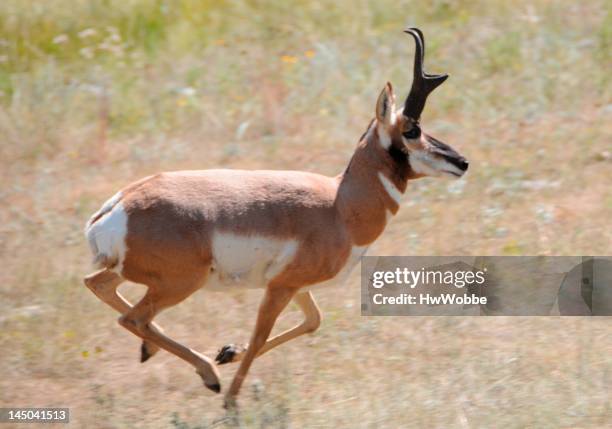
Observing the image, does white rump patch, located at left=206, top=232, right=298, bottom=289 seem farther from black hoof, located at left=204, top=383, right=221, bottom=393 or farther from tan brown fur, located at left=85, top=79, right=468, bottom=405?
black hoof, located at left=204, top=383, right=221, bottom=393

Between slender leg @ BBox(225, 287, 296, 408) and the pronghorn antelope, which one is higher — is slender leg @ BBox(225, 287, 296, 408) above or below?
below

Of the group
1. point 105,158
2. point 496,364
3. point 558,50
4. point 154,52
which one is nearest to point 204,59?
point 154,52

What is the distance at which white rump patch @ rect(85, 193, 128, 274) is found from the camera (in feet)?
23.6

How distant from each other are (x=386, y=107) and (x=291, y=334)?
69.8 inches

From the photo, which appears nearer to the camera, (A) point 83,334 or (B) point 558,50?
(A) point 83,334

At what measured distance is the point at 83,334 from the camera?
8820mm

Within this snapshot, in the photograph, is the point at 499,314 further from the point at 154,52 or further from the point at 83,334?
the point at 154,52

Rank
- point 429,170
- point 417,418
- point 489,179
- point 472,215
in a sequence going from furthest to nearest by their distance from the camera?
1. point 489,179
2. point 472,215
3. point 429,170
4. point 417,418

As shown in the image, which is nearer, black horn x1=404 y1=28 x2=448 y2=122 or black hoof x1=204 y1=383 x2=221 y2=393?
black hoof x1=204 y1=383 x2=221 y2=393

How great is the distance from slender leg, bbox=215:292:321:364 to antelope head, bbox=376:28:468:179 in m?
1.24

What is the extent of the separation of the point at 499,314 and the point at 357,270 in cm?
148

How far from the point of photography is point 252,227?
7363mm

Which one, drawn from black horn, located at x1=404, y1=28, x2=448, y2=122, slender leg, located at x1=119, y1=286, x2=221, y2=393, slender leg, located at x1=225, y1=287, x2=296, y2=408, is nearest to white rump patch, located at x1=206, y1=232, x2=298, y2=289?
slender leg, located at x1=225, y1=287, x2=296, y2=408

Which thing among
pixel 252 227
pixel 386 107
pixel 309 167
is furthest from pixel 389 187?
pixel 309 167
